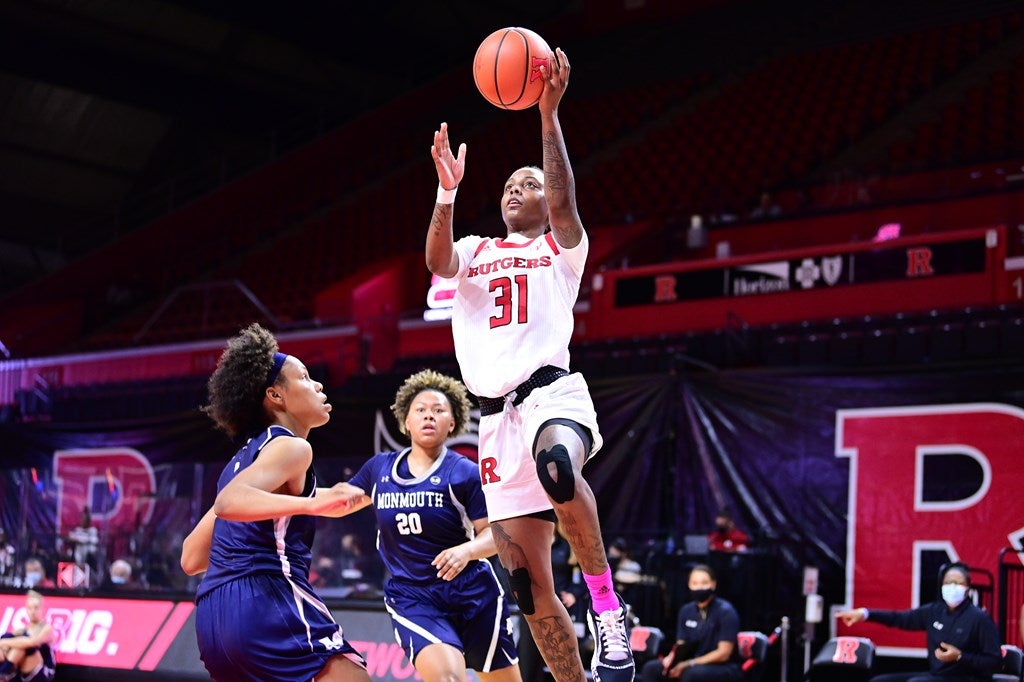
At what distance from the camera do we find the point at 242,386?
443 cm

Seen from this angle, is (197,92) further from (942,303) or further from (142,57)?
(942,303)

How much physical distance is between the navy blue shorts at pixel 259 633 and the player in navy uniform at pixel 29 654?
6.51 metres

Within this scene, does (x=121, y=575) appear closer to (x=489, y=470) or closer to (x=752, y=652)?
(x=752, y=652)

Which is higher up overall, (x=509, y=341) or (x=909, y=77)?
(x=909, y=77)

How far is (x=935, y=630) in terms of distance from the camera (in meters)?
8.75

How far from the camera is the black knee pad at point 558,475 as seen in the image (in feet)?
14.4

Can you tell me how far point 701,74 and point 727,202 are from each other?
5.31 m

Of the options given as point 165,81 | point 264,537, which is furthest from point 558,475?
point 165,81

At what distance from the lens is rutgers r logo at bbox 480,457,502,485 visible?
16.4 feet

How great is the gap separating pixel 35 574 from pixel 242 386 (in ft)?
29.2

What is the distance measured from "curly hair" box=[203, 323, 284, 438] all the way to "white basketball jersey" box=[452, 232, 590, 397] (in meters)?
0.90

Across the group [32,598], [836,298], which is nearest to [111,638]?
[32,598]

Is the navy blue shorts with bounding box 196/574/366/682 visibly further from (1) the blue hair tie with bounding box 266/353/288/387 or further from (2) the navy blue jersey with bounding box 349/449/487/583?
(2) the navy blue jersey with bounding box 349/449/487/583

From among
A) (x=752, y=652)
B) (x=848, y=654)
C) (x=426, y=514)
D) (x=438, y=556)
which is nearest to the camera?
(x=438, y=556)
